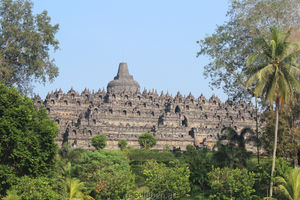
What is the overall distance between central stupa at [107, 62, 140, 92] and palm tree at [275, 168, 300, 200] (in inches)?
3233

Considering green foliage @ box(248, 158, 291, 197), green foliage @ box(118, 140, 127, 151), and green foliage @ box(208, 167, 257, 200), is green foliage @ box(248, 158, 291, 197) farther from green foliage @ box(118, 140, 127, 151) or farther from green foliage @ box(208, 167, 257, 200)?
Result: green foliage @ box(118, 140, 127, 151)

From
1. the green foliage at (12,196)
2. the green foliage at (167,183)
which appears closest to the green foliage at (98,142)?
the green foliage at (167,183)

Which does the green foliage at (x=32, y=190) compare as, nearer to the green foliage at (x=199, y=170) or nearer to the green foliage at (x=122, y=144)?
the green foliage at (x=199, y=170)

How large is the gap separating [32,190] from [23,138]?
401 cm

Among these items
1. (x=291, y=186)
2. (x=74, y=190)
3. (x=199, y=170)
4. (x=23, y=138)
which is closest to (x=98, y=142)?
(x=199, y=170)

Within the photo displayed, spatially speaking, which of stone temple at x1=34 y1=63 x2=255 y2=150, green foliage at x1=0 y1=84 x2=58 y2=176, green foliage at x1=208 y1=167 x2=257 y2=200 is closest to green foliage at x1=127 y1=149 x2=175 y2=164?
stone temple at x1=34 y1=63 x2=255 y2=150

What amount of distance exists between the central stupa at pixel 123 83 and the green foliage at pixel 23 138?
78326 millimetres

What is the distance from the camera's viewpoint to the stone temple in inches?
3430

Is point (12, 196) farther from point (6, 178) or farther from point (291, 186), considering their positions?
point (291, 186)

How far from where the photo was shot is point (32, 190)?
26.2 metres

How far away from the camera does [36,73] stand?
36594mm

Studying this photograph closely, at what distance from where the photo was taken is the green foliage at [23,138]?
2850 centimetres

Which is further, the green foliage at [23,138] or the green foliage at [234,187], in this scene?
the green foliage at [234,187]

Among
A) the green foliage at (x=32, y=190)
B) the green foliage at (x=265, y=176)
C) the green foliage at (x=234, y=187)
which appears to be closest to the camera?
the green foliage at (x=32, y=190)
